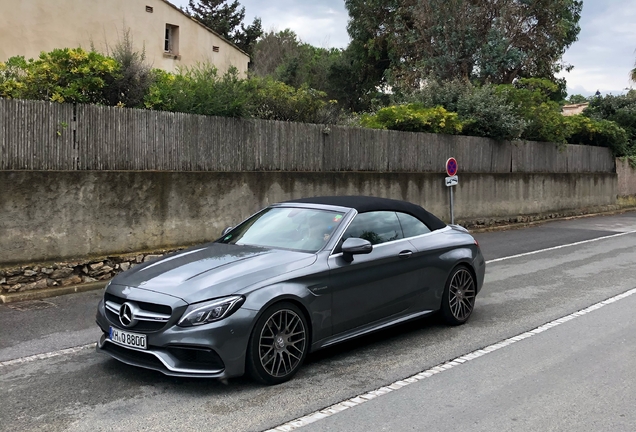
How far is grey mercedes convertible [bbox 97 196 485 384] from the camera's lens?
493 centimetres

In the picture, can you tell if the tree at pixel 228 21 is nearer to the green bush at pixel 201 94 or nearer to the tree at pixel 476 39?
the tree at pixel 476 39

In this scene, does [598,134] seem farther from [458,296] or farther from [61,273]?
[61,273]

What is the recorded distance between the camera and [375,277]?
20.2 feet

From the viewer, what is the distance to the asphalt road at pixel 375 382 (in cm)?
447

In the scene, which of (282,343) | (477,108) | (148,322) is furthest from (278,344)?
(477,108)

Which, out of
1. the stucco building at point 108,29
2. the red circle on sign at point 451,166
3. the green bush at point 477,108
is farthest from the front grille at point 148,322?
the green bush at point 477,108

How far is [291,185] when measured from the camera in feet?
45.1

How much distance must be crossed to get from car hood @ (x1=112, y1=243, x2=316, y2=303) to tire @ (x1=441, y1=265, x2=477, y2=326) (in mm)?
2061

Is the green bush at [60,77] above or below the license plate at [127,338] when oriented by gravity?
above

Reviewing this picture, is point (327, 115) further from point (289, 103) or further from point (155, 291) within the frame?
point (155, 291)

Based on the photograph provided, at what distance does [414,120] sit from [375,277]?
12724 mm

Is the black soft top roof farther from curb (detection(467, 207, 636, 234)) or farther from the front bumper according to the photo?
curb (detection(467, 207, 636, 234))

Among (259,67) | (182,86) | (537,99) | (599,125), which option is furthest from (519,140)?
(259,67)

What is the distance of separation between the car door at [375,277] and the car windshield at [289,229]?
219 mm
